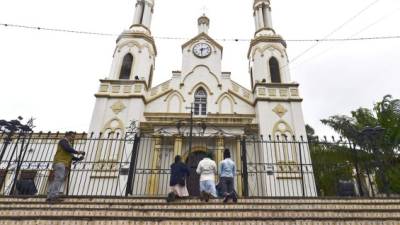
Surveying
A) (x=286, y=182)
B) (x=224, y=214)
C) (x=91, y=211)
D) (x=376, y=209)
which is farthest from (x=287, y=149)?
(x=91, y=211)

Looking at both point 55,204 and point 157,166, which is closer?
point 55,204

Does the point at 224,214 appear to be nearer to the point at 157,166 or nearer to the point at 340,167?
the point at 157,166

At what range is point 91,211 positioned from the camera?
6172 millimetres

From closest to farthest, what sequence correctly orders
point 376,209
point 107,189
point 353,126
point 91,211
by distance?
point 91,211, point 376,209, point 107,189, point 353,126

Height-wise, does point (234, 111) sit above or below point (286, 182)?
above

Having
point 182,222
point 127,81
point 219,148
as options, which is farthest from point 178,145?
point 182,222

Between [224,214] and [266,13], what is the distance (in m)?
19.4

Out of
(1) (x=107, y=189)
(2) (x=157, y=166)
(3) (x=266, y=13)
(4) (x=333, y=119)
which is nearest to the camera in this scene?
(1) (x=107, y=189)

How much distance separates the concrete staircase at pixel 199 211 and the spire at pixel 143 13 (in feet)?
54.8

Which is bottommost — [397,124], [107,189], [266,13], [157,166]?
[107,189]

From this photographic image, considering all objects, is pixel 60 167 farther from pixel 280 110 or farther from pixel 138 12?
pixel 138 12

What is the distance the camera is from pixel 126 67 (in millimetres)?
19250

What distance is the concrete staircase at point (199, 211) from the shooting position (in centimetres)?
570

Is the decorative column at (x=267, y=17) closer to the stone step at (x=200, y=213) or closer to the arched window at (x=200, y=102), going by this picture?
the arched window at (x=200, y=102)
